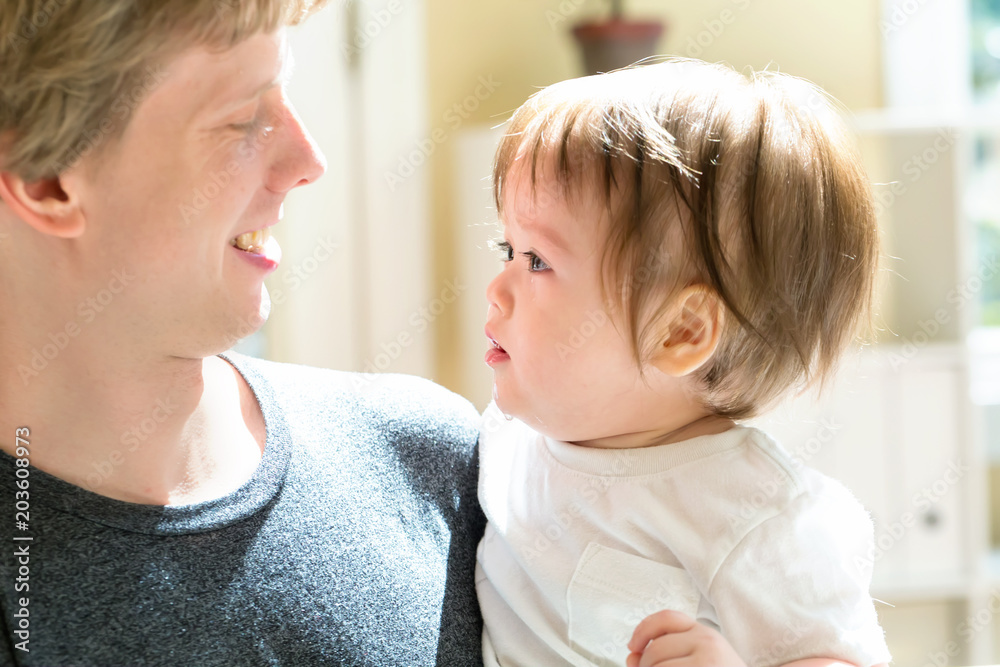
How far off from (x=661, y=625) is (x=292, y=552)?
36cm

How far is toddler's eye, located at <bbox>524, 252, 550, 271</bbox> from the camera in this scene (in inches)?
42.7

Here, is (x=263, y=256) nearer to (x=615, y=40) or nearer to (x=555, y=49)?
(x=615, y=40)

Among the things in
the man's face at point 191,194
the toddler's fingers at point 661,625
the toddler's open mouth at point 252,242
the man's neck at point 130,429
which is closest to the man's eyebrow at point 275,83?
the man's face at point 191,194

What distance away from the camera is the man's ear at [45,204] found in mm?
860

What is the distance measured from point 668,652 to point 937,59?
2360 mm

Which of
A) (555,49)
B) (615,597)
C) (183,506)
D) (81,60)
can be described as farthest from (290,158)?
(555,49)

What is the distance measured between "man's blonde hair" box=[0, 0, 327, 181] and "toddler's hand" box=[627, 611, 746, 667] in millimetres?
651

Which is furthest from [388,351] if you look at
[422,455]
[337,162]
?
[422,455]

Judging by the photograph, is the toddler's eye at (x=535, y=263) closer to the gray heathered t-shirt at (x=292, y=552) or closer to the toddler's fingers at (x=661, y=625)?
the gray heathered t-shirt at (x=292, y=552)

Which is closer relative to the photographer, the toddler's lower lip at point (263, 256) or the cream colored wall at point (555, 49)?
the toddler's lower lip at point (263, 256)

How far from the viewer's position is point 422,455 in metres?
1.15

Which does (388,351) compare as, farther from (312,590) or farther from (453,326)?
(312,590)

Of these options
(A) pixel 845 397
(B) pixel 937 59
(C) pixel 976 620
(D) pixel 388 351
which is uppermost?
(B) pixel 937 59

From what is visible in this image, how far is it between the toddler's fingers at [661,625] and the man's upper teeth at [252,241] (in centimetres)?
54
